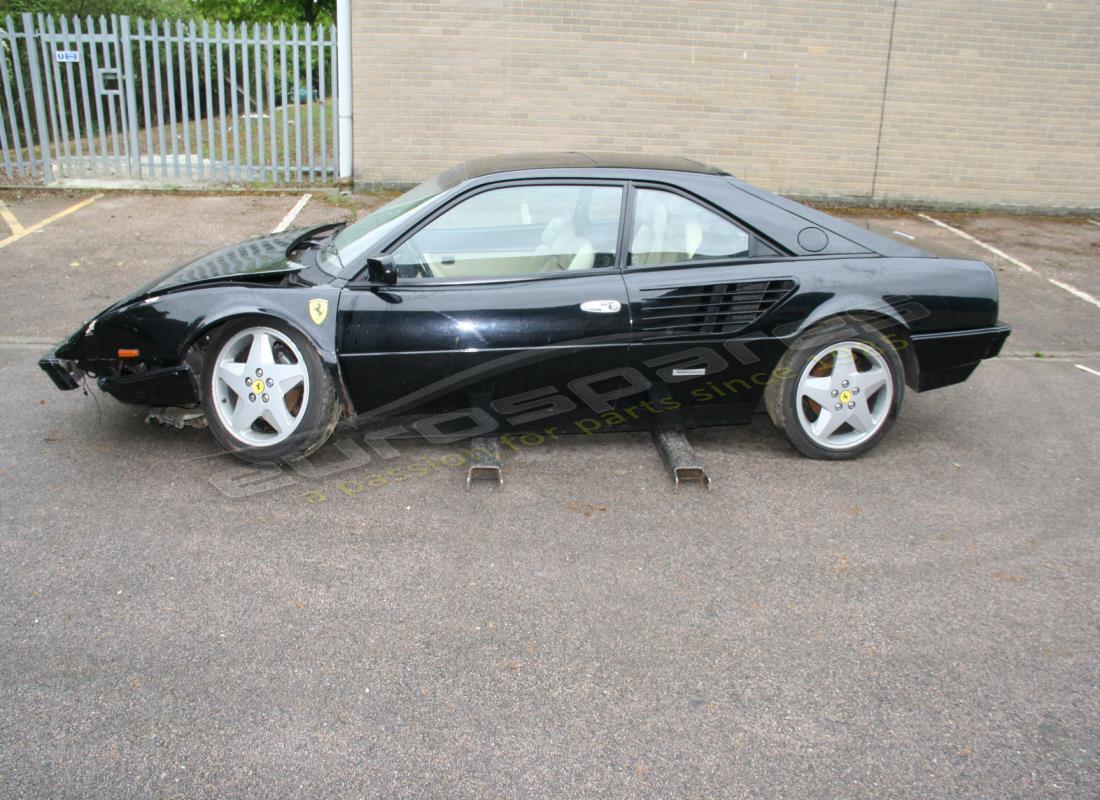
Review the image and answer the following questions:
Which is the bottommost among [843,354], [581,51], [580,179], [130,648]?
[130,648]

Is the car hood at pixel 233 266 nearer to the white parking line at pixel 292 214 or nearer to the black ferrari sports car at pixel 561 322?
the black ferrari sports car at pixel 561 322

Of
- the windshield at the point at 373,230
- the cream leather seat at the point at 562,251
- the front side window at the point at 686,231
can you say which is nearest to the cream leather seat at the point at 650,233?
the front side window at the point at 686,231

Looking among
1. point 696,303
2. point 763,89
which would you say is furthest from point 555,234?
point 763,89

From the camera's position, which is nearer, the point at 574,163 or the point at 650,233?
the point at 650,233

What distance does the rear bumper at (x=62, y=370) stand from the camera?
179 inches

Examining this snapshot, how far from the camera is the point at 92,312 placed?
717cm

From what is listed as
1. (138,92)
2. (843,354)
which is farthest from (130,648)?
(138,92)

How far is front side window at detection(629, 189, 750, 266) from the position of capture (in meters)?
4.71

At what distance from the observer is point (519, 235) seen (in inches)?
185

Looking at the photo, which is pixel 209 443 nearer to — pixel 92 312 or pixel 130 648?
pixel 130 648

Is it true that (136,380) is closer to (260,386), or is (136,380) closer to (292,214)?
(260,386)

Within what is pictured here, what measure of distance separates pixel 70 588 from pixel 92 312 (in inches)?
165

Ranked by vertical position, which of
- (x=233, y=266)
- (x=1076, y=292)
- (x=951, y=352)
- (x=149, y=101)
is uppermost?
(x=149, y=101)

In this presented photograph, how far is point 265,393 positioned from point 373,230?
103 centimetres
